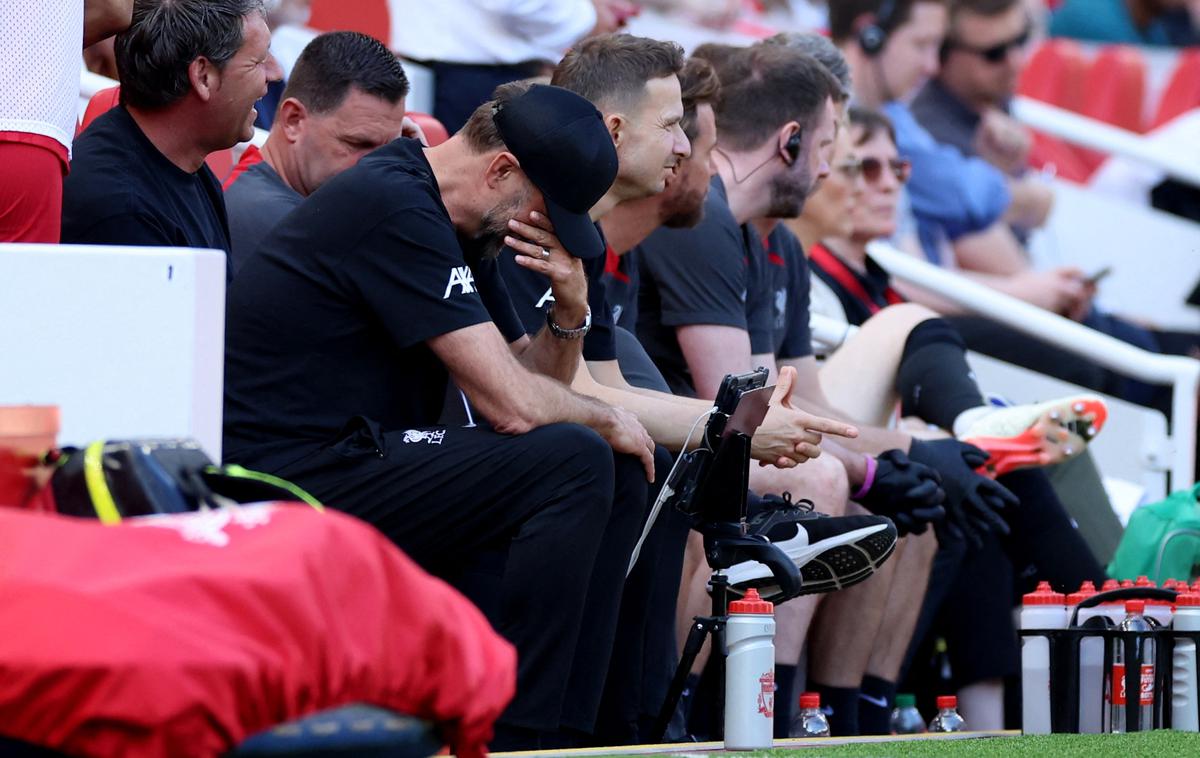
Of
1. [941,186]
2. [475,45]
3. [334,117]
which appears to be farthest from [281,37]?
[941,186]

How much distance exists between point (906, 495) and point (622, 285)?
2.55 ft

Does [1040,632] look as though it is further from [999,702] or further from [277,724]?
[277,724]

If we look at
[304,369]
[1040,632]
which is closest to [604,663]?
[304,369]

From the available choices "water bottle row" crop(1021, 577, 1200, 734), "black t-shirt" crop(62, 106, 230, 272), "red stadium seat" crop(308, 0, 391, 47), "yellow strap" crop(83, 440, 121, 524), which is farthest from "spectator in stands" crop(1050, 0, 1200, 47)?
"yellow strap" crop(83, 440, 121, 524)

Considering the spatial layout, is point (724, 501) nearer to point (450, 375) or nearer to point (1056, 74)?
point (450, 375)

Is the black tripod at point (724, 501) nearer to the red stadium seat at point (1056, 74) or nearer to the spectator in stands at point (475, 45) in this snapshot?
the spectator in stands at point (475, 45)

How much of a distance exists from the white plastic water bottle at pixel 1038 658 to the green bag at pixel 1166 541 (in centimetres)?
99

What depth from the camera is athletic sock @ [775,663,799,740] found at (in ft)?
12.6

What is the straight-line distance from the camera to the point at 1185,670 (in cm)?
370

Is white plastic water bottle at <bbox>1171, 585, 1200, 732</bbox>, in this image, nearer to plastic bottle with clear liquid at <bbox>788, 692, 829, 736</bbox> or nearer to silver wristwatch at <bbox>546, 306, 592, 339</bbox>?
plastic bottle with clear liquid at <bbox>788, 692, 829, 736</bbox>

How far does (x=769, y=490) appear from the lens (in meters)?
4.01

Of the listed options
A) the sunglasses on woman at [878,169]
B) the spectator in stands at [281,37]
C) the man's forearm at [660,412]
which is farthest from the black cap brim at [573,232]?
the sunglasses on woman at [878,169]

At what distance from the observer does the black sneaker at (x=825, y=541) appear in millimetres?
3475

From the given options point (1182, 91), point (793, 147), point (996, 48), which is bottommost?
point (793, 147)
